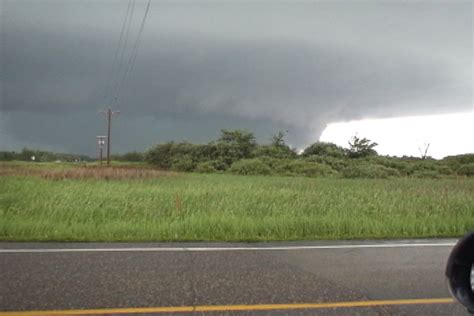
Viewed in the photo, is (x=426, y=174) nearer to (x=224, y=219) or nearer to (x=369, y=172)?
(x=369, y=172)

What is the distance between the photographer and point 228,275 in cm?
521

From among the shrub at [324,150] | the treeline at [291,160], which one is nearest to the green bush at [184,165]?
the treeline at [291,160]

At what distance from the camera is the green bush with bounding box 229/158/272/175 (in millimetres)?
53375

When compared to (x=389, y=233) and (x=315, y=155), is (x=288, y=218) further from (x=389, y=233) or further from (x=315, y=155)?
(x=315, y=155)

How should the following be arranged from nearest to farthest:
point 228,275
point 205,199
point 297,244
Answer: point 228,275 < point 297,244 < point 205,199

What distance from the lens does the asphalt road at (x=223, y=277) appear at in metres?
4.12

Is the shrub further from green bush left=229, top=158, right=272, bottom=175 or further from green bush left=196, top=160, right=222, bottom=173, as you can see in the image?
green bush left=196, top=160, right=222, bottom=173

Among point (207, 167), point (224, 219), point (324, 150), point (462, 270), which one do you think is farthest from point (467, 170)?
point (462, 270)

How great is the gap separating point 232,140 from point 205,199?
52882 millimetres

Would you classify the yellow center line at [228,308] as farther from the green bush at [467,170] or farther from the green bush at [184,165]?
the green bush at [467,170]

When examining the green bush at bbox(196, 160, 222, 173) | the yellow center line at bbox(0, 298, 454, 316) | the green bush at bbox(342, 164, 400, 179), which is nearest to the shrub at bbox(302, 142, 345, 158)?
the green bush at bbox(342, 164, 400, 179)

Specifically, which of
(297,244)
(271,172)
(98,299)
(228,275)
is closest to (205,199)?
(297,244)

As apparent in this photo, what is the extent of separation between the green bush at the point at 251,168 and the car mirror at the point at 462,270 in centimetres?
5090

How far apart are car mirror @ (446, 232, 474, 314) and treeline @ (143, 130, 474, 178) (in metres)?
48.7
